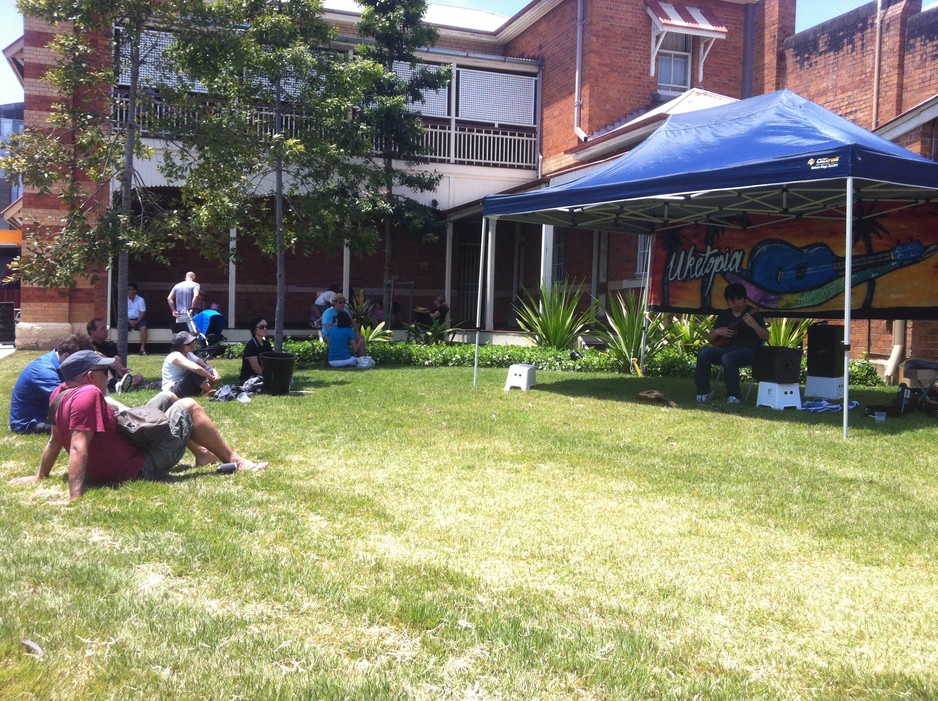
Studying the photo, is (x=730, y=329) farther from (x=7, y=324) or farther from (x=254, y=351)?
(x=7, y=324)

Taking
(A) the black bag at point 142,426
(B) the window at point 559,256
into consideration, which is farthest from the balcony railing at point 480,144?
(A) the black bag at point 142,426

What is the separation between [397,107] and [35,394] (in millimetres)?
11022

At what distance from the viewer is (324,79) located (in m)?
13.4

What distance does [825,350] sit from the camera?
10523 millimetres

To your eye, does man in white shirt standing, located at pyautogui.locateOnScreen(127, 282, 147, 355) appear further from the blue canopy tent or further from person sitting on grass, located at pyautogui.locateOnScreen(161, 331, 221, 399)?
the blue canopy tent

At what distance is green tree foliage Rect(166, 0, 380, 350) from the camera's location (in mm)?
12023

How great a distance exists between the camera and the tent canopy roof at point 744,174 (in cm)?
843

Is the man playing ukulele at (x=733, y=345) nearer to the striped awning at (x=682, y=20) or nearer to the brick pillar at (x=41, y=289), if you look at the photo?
the striped awning at (x=682, y=20)

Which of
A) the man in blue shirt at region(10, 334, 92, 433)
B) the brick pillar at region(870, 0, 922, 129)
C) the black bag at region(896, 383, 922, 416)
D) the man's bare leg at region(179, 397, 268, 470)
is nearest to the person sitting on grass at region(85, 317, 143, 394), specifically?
the man in blue shirt at region(10, 334, 92, 433)

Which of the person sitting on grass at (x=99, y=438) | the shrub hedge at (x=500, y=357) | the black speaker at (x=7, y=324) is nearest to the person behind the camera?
the person sitting on grass at (x=99, y=438)

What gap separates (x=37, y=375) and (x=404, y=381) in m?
5.40

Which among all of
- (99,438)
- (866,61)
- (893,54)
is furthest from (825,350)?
(866,61)

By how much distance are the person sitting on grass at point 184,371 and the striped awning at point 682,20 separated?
14.6 meters

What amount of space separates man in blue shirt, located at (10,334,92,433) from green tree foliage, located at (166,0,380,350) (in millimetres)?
4322
